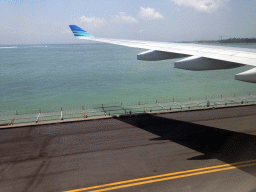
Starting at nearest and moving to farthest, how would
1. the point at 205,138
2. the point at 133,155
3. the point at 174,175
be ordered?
the point at 174,175
the point at 133,155
the point at 205,138

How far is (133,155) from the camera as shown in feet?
39.5

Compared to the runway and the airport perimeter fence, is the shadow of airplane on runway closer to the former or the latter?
the runway

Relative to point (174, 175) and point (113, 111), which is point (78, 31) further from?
point (174, 175)

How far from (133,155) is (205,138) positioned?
5183 millimetres

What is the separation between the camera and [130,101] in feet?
144

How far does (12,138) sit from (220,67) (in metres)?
14.1

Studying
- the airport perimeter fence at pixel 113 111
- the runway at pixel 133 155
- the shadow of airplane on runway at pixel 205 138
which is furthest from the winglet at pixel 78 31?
the shadow of airplane on runway at pixel 205 138

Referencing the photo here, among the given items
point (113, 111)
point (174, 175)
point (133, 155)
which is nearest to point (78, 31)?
point (113, 111)

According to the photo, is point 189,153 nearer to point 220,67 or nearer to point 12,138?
point 220,67

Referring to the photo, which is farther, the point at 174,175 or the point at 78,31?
the point at 78,31

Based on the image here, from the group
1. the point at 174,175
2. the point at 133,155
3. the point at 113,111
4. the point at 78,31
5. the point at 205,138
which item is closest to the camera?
the point at 174,175

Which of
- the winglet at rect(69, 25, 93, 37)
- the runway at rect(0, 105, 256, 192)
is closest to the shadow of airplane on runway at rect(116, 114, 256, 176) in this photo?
the runway at rect(0, 105, 256, 192)

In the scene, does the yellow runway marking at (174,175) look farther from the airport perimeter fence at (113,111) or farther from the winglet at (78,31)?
the winglet at (78,31)

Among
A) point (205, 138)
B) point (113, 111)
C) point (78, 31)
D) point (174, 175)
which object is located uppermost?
point (78, 31)
